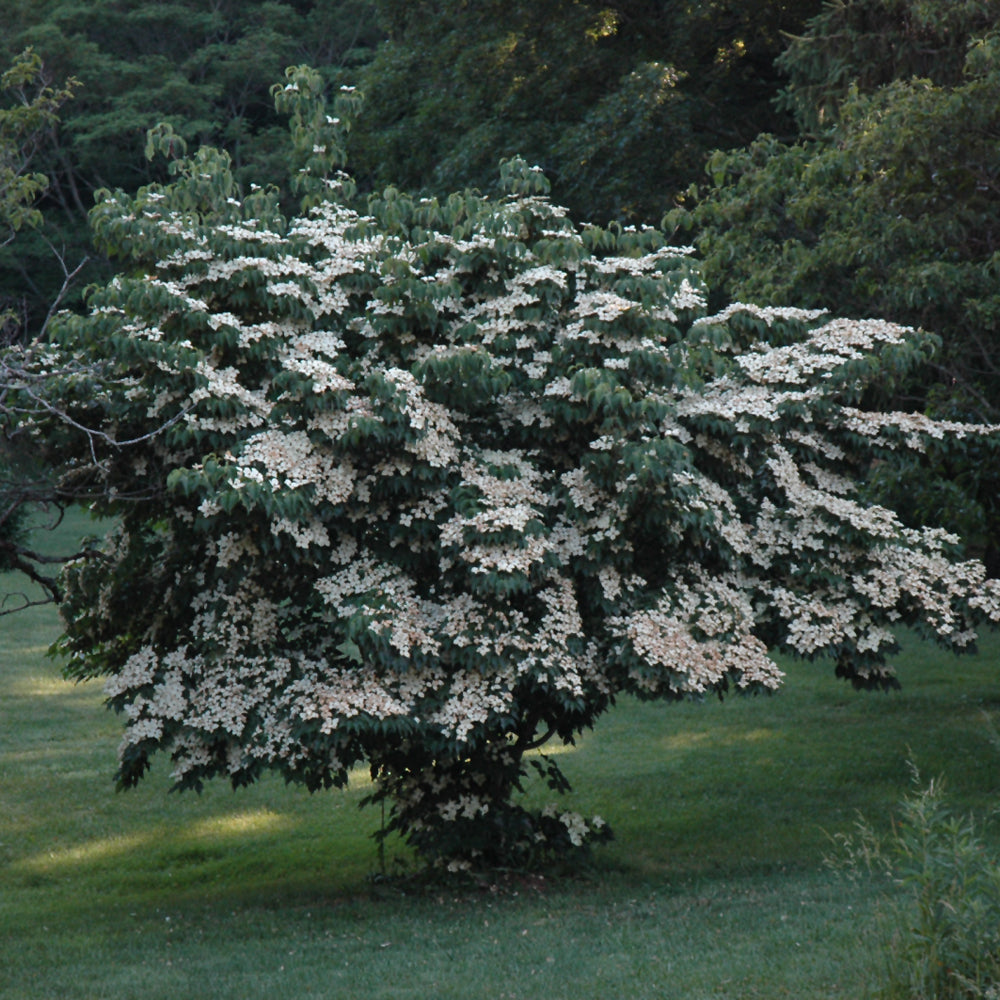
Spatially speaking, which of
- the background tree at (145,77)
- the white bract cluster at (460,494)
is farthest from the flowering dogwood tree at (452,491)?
the background tree at (145,77)

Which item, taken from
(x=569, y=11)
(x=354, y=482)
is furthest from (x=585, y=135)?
(x=354, y=482)

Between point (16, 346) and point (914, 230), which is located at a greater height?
point (914, 230)

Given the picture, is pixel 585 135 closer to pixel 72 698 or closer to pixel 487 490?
pixel 72 698

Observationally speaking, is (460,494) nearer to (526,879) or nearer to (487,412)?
(487,412)

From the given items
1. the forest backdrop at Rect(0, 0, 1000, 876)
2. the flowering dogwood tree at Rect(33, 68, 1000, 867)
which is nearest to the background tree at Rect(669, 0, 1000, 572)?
the forest backdrop at Rect(0, 0, 1000, 876)

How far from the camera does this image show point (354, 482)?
7.66 meters

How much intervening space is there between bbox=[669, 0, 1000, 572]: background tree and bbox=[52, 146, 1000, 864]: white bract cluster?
112 cm

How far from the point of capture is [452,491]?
7586 mm

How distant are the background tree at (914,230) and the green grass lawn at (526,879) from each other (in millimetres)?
2427

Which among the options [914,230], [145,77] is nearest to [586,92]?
[914,230]

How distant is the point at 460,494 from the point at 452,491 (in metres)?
0.08

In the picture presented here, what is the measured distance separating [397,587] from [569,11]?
1511 cm

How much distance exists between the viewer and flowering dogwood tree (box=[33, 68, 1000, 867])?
24.3 feet

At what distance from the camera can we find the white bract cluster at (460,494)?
24.3 feet
